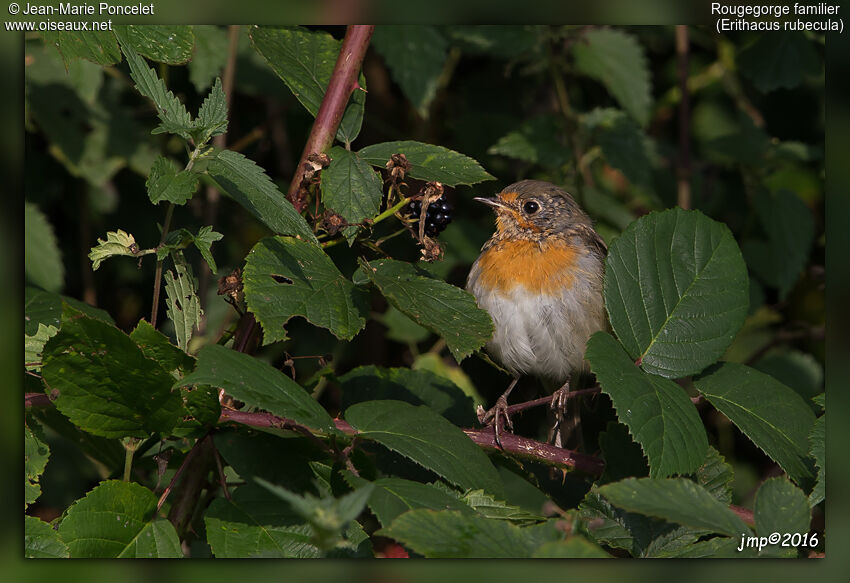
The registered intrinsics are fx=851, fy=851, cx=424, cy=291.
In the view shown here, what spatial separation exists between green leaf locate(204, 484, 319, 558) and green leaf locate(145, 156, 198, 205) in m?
0.67

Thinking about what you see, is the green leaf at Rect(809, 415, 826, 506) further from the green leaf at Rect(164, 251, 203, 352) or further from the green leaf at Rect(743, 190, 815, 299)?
the green leaf at Rect(743, 190, 815, 299)

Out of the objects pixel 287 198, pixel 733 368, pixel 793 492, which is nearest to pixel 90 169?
pixel 287 198

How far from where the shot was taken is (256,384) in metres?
1.70

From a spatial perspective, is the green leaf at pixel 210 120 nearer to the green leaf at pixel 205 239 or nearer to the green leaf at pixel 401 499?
the green leaf at pixel 205 239

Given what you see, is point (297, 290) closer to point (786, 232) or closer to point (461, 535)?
point (461, 535)

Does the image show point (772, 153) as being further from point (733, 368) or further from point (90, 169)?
point (90, 169)

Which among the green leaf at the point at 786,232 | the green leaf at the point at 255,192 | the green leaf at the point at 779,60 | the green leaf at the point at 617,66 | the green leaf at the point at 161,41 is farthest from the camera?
the green leaf at the point at 617,66

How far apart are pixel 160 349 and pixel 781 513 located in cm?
137

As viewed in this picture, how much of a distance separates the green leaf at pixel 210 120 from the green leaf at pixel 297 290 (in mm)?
262

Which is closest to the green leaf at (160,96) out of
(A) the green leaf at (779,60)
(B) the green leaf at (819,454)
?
(B) the green leaf at (819,454)

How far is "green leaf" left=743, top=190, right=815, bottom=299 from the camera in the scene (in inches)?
141

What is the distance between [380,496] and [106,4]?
4.58 feet

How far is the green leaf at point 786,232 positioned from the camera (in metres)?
3.59

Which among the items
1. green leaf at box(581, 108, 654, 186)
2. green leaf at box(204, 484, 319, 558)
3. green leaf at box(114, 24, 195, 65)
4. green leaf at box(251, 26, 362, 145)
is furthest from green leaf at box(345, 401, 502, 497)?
green leaf at box(581, 108, 654, 186)
